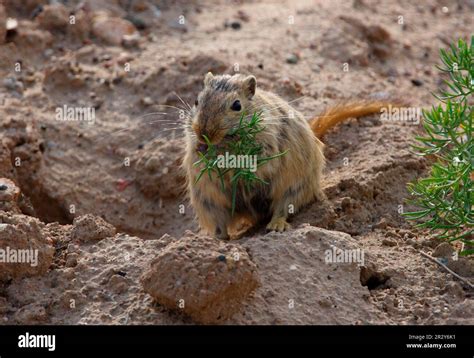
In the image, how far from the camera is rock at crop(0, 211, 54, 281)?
17.0 ft

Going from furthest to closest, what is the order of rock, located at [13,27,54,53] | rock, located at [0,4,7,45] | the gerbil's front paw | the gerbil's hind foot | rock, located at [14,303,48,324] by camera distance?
rock, located at [13,27,54,53]
rock, located at [0,4,7,45]
the gerbil's hind foot
the gerbil's front paw
rock, located at [14,303,48,324]

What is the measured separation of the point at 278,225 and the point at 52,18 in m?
4.50

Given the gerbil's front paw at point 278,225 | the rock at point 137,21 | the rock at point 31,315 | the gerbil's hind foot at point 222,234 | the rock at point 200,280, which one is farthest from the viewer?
the rock at point 137,21

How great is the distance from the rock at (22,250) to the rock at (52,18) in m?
4.40

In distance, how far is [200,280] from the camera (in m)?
4.59

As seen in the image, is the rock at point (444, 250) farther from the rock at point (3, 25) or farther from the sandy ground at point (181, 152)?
the rock at point (3, 25)

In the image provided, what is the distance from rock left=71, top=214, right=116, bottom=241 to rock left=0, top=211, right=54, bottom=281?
0.32 meters

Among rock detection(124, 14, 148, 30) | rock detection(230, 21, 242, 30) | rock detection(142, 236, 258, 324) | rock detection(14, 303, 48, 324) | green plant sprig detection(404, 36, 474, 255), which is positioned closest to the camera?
rock detection(142, 236, 258, 324)

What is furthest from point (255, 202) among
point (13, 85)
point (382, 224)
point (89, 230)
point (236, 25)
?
point (236, 25)

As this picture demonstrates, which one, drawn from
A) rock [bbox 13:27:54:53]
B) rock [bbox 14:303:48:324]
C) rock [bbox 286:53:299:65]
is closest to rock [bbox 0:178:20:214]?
rock [bbox 14:303:48:324]

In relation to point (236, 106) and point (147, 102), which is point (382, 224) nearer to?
point (236, 106)

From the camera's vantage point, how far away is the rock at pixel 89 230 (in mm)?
5645

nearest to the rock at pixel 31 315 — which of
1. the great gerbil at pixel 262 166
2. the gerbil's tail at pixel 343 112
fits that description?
the great gerbil at pixel 262 166

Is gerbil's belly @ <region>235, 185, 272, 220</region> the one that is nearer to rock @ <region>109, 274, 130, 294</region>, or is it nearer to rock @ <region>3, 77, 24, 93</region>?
rock @ <region>109, 274, 130, 294</region>
